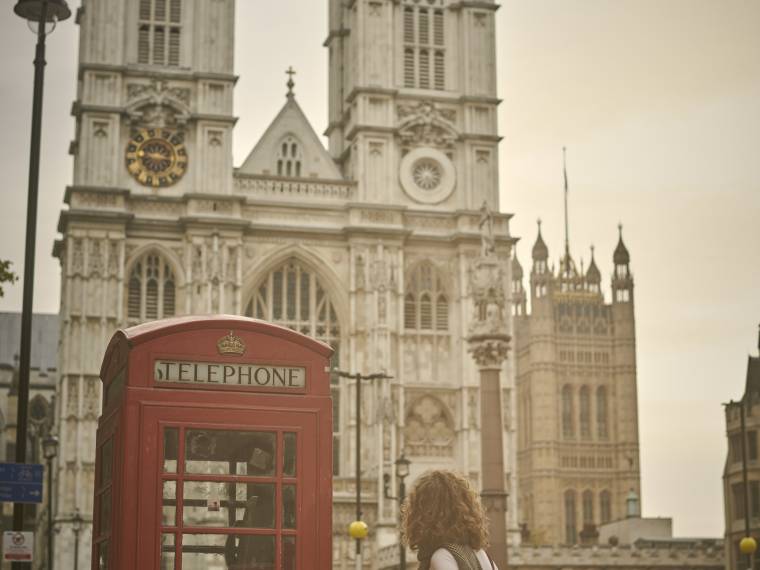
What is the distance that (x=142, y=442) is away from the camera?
929cm

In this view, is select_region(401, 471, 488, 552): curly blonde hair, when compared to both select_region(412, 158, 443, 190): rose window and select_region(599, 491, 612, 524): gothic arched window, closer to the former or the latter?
select_region(412, 158, 443, 190): rose window

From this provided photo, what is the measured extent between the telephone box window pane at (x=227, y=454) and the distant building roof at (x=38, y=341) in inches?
2868

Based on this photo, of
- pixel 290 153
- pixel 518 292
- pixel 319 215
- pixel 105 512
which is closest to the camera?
pixel 105 512

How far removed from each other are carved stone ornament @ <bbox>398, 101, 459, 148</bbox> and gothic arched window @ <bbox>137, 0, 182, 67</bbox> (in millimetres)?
9035

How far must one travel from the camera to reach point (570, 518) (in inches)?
4043

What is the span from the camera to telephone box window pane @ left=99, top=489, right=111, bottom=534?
9727mm

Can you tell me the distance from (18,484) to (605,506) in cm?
9158

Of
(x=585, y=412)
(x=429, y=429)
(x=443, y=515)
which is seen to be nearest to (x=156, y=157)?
(x=429, y=429)

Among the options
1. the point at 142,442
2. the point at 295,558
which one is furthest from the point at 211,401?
the point at 295,558

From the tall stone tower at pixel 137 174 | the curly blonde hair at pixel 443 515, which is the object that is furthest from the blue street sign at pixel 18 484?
the tall stone tower at pixel 137 174

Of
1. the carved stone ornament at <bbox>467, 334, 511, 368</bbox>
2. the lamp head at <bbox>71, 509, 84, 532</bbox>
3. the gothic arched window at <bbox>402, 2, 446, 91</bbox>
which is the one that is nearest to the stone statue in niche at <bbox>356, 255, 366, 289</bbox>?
the gothic arched window at <bbox>402, 2, 446, 91</bbox>

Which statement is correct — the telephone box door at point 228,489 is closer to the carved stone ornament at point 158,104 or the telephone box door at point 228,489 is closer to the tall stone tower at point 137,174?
the tall stone tower at point 137,174

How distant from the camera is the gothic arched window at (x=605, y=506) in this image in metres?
103

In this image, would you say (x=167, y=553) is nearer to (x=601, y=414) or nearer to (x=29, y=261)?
(x=29, y=261)
